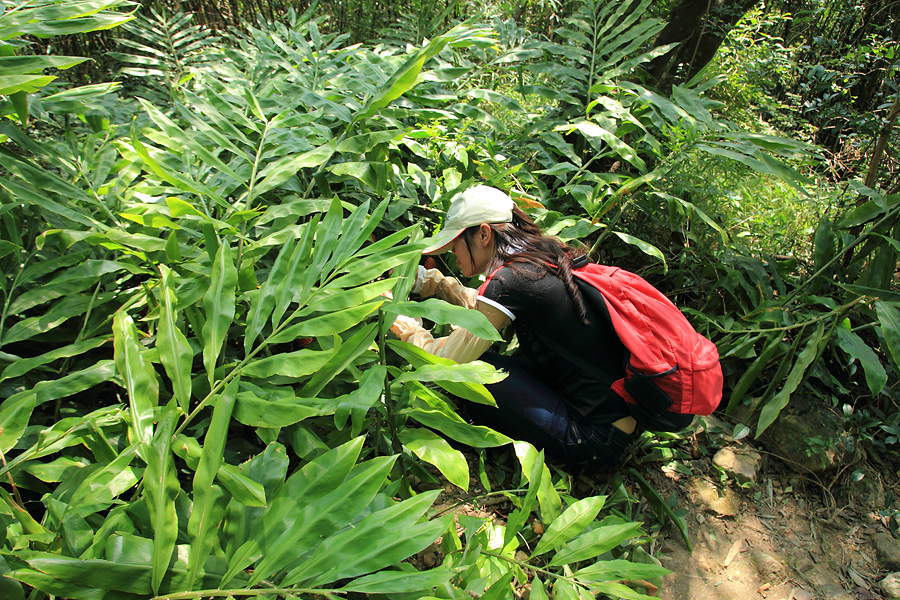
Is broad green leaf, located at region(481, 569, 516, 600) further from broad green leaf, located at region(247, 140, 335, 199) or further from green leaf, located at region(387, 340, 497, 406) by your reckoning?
broad green leaf, located at region(247, 140, 335, 199)

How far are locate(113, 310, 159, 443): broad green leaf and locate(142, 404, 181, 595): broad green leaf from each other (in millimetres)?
180

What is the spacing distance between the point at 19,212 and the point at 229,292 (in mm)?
950

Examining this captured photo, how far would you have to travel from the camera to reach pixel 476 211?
1876mm

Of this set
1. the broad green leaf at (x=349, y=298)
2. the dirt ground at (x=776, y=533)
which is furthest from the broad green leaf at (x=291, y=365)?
the dirt ground at (x=776, y=533)

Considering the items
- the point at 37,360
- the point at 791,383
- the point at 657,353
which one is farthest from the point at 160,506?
the point at 791,383

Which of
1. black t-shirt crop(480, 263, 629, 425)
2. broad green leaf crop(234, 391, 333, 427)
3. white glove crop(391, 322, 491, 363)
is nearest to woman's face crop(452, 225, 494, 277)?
black t-shirt crop(480, 263, 629, 425)

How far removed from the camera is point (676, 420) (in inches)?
73.3

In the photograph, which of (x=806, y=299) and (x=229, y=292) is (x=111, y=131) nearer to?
(x=229, y=292)

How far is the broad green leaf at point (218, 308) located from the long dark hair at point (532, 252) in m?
0.93

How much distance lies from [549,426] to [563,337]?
0.36 m

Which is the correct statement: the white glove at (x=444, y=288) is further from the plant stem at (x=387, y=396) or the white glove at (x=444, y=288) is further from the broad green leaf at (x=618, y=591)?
the broad green leaf at (x=618, y=591)

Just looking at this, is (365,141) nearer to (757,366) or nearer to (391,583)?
(391,583)

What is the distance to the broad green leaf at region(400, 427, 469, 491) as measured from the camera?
4.07 feet

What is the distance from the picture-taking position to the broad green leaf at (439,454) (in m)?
1.24
